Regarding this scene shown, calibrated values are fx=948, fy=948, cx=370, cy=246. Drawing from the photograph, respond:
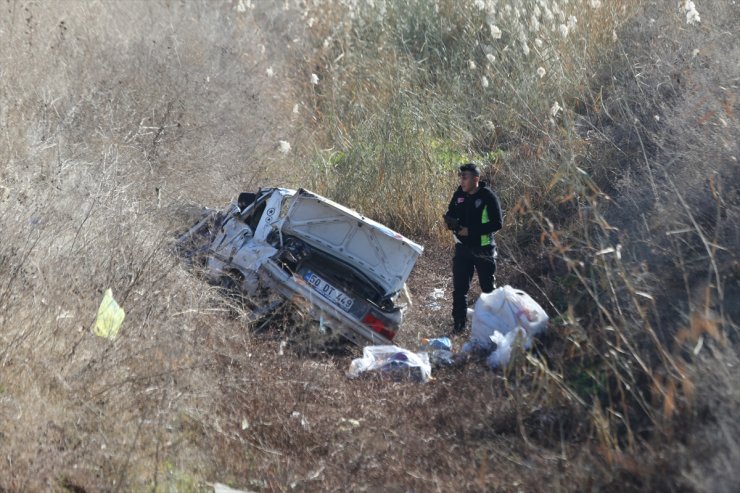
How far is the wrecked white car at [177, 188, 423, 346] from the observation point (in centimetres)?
933

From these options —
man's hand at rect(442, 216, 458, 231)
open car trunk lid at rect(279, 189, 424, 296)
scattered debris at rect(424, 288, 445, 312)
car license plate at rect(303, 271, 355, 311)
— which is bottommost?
scattered debris at rect(424, 288, 445, 312)

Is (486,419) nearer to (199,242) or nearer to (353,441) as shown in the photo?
(353,441)

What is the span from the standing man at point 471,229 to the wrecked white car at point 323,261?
0.56 m

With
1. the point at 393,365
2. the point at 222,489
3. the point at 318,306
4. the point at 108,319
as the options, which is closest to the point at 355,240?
the point at 318,306

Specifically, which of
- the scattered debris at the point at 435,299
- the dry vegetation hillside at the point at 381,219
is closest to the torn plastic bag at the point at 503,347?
the dry vegetation hillside at the point at 381,219

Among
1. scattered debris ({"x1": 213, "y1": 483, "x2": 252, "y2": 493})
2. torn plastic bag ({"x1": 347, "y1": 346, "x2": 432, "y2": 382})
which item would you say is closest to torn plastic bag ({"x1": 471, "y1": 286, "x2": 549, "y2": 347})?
torn plastic bag ({"x1": 347, "y1": 346, "x2": 432, "y2": 382})

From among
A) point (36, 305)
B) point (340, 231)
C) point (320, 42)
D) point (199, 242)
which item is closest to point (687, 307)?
point (340, 231)

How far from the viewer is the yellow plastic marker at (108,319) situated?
20.2 feet

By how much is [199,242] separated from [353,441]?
14.2 feet

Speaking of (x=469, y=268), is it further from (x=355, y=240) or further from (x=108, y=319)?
(x=108, y=319)

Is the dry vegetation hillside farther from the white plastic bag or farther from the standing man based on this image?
the standing man

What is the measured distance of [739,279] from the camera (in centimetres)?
683

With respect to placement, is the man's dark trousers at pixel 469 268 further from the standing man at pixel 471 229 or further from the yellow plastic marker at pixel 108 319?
the yellow plastic marker at pixel 108 319

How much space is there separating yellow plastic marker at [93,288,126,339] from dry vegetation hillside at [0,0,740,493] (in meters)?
0.22
